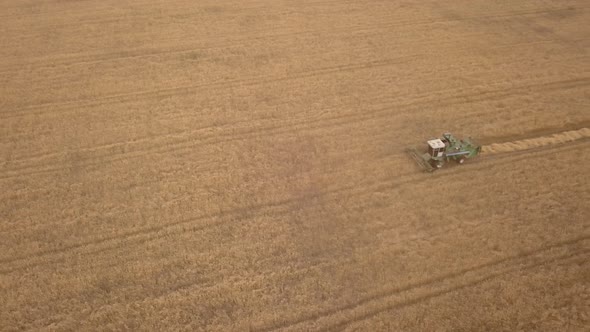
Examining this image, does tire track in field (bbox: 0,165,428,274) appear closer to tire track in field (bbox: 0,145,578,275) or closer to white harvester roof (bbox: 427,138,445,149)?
tire track in field (bbox: 0,145,578,275)

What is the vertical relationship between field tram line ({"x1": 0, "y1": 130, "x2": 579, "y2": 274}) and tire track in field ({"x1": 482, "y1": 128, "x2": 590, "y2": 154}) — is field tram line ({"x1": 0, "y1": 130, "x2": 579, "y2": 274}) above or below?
below

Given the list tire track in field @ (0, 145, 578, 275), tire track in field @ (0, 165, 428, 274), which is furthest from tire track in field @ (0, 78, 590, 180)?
tire track in field @ (0, 165, 428, 274)

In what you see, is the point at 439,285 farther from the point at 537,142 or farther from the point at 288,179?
the point at 537,142

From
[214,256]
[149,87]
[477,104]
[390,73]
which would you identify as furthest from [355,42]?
[214,256]

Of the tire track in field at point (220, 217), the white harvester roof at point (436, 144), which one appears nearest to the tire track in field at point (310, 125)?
the white harvester roof at point (436, 144)

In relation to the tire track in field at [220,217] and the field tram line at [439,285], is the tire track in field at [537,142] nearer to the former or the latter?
the tire track in field at [220,217]

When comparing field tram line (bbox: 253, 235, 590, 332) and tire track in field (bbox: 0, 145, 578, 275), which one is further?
tire track in field (bbox: 0, 145, 578, 275)
